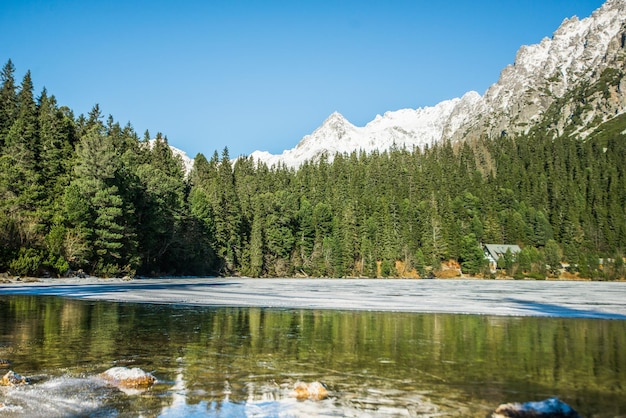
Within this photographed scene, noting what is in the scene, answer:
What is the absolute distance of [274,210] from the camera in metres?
119

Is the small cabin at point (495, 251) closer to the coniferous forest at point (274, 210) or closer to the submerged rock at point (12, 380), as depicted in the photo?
the coniferous forest at point (274, 210)

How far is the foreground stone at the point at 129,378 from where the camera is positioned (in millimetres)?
8922

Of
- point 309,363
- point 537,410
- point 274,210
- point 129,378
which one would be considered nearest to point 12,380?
point 129,378

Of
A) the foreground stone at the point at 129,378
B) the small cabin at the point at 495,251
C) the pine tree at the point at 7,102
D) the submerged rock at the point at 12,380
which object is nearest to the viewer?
the submerged rock at the point at 12,380

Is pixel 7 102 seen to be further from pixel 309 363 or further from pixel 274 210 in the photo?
pixel 309 363

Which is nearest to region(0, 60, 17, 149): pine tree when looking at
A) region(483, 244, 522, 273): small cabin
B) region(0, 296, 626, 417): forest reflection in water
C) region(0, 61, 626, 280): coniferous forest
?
region(0, 61, 626, 280): coniferous forest

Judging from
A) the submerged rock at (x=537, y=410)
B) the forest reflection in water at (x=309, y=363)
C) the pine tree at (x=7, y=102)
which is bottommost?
the forest reflection in water at (x=309, y=363)

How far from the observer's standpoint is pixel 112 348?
1268 cm

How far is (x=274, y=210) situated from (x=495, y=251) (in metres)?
64.3

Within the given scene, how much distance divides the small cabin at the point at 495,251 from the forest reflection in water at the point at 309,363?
382ft

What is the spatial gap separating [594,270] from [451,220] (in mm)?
37976

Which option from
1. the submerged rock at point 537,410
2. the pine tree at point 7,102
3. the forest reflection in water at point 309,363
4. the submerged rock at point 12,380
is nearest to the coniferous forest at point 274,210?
the pine tree at point 7,102

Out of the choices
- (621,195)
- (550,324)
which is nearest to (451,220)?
(621,195)

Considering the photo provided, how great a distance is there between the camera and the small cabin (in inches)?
5100
